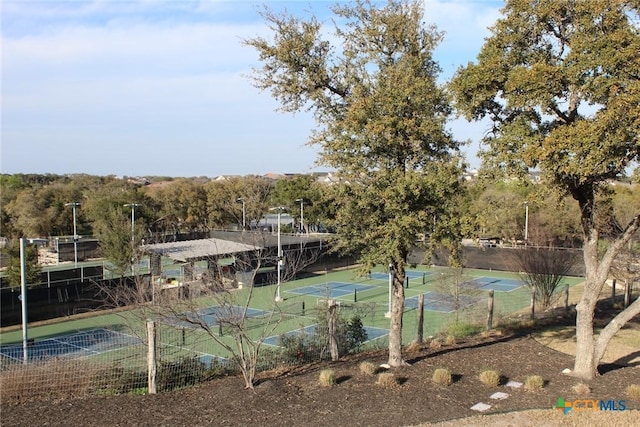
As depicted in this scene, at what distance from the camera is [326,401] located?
834 cm

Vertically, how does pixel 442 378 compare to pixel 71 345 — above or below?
above

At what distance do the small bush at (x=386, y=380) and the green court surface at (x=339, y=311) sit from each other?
13.6 ft

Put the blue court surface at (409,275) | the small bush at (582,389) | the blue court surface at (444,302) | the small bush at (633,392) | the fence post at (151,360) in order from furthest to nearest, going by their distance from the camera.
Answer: the blue court surface at (409,275)
the blue court surface at (444,302)
the fence post at (151,360)
the small bush at (582,389)
the small bush at (633,392)

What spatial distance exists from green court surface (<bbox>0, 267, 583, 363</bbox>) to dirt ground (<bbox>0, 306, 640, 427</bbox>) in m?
4.06

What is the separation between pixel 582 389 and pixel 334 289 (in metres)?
22.4

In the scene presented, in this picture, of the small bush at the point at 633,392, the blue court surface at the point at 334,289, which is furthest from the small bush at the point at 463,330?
A: the blue court surface at the point at 334,289

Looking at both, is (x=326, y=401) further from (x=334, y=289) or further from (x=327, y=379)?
(x=334, y=289)

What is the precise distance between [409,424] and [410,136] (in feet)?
15.8

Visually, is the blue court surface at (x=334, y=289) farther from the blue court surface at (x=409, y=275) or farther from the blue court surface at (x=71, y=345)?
the blue court surface at (x=71, y=345)

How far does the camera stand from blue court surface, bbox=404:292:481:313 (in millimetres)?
21625

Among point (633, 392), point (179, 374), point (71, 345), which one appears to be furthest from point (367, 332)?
point (633, 392)

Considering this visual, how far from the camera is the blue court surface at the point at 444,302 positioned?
21.6 meters

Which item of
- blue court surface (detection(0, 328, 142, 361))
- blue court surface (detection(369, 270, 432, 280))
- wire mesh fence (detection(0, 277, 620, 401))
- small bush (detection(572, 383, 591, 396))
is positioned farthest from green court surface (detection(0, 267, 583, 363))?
small bush (detection(572, 383, 591, 396))

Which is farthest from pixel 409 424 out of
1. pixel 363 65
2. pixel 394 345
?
pixel 363 65
